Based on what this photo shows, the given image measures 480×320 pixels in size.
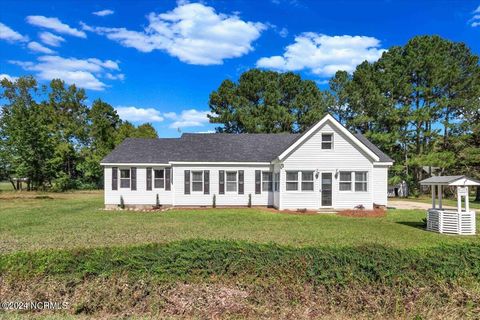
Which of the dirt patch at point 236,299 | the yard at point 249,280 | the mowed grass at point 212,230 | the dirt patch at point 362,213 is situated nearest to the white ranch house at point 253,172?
the dirt patch at point 362,213

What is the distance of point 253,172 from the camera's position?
71.7 feet

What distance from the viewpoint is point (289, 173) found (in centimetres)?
1992

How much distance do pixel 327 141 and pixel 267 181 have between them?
16.2ft

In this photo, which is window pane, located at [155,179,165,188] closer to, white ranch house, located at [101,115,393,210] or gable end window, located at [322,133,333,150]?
white ranch house, located at [101,115,393,210]

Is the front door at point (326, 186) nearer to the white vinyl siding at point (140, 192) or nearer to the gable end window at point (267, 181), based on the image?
the gable end window at point (267, 181)

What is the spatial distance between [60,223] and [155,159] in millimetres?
8437

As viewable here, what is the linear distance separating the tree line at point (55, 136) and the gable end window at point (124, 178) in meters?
24.5

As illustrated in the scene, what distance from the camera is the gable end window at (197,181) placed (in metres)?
21.8

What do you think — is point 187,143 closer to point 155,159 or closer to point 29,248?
point 155,159

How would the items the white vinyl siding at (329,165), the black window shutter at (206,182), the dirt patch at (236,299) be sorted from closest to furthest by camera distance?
the dirt patch at (236,299)
the white vinyl siding at (329,165)
the black window shutter at (206,182)

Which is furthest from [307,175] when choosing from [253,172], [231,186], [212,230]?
[212,230]

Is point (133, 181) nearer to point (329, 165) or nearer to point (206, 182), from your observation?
point (206, 182)

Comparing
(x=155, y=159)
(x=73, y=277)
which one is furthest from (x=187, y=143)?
(x=73, y=277)

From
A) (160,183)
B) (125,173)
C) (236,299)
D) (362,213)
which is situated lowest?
(362,213)
